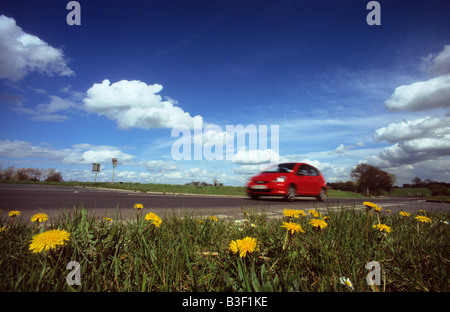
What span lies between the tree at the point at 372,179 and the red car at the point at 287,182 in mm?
55233

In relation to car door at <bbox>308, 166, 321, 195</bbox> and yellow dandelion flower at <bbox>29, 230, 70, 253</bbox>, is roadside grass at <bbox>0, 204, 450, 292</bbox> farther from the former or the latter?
car door at <bbox>308, 166, 321, 195</bbox>

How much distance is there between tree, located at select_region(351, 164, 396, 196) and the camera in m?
59.8

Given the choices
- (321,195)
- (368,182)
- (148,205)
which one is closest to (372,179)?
(368,182)

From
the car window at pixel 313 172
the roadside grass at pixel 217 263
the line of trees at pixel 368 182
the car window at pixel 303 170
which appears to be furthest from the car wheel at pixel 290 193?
the line of trees at pixel 368 182

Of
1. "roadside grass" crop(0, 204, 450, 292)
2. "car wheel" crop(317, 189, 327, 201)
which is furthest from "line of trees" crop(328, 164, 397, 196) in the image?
"roadside grass" crop(0, 204, 450, 292)

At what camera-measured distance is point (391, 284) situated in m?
Result: 1.54

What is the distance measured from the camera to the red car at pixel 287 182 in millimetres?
10406

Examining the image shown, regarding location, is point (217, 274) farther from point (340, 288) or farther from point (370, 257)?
point (370, 257)

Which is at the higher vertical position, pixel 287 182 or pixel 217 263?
pixel 287 182

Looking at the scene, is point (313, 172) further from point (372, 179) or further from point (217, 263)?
point (372, 179)

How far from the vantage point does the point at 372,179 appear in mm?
61281

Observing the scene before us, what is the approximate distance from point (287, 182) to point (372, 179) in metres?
62.1
